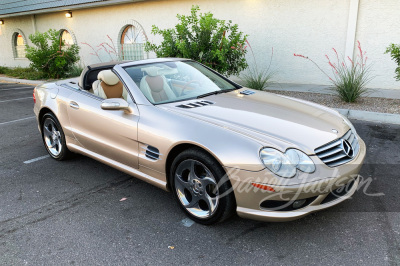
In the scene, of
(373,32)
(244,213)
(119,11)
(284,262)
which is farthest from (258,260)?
(119,11)

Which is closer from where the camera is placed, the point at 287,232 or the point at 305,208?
the point at 305,208

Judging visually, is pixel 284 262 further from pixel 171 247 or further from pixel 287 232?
pixel 171 247

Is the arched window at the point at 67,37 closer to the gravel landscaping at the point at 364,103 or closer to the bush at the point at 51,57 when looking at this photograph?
the bush at the point at 51,57

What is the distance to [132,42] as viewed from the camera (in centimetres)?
1538

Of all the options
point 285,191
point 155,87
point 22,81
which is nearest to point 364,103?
point 155,87

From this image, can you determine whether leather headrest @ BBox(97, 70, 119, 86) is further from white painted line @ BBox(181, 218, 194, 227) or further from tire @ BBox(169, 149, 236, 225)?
white painted line @ BBox(181, 218, 194, 227)

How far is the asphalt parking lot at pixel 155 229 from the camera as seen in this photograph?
2.77m

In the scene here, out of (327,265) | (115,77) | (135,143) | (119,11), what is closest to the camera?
(327,265)

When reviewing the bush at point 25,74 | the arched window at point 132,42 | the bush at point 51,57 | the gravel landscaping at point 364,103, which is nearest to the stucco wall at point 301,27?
the arched window at point 132,42

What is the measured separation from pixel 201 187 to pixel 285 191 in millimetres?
766

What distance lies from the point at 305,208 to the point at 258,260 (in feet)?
1.81

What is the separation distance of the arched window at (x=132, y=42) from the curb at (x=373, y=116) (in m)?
10.1

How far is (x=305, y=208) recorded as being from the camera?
110 inches

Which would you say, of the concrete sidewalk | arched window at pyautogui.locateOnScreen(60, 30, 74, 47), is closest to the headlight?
the concrete sidewalk
